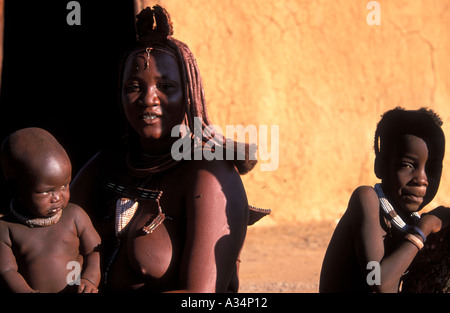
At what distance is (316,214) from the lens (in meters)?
7.71

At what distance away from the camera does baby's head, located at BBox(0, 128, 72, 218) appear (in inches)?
84.0

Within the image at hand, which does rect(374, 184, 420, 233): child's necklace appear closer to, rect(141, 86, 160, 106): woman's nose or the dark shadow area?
rect(141, 86, 160, 106): woman's nose

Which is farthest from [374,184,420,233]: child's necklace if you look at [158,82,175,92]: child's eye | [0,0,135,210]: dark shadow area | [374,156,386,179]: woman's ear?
[0,0,135,210]: dark shadow area

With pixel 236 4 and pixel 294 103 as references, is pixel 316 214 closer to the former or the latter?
pixel 294 103

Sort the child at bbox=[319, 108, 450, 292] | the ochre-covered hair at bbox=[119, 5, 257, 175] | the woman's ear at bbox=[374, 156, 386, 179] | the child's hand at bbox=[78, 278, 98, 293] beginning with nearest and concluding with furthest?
the child's hand at bbox=[78, 278, 98, 293] < the child at bbox=[319, 108, 450, 292] < the ochre-covered hair at bbox=[119, 5, 257, 175] < the woman's ear at bbox=[374, 156, 386, 179]

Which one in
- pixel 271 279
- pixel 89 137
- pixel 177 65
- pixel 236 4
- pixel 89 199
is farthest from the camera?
pixel 236 4

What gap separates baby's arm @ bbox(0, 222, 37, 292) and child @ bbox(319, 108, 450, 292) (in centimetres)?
130

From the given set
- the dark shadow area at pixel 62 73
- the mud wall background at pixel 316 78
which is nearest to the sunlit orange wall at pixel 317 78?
the mud wall background at pixel 316 78

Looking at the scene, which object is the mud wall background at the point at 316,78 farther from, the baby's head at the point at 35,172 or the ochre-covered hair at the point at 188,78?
the baby's head at the point at 35,172

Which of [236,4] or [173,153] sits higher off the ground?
[236,4]

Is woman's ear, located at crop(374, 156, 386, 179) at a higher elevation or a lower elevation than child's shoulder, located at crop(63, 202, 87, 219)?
higher
